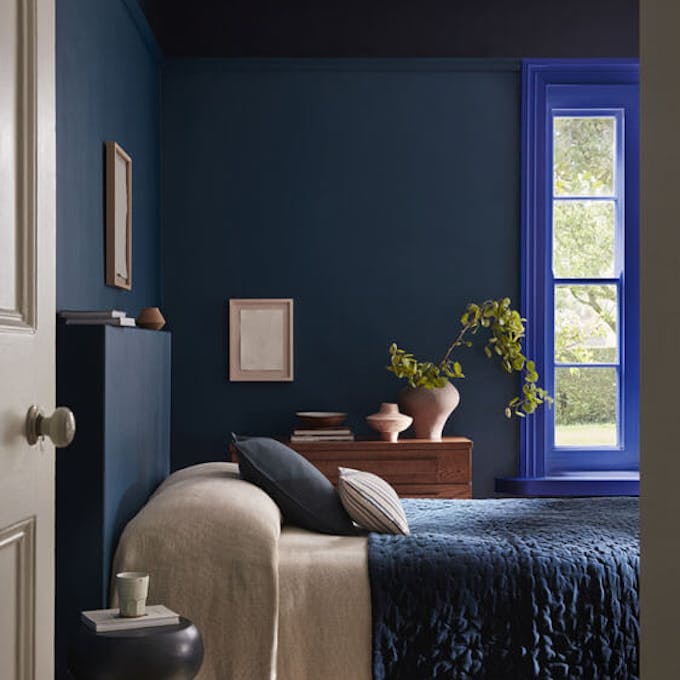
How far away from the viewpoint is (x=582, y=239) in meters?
6.00

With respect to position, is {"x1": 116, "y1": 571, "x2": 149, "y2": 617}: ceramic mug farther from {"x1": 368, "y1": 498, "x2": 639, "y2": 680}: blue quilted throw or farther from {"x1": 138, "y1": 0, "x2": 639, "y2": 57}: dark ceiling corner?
{"x1": 138, "y1": 0, "x2": 639, "y2": 57}: dark ceiling corner

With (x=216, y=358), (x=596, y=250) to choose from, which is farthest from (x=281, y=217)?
(x=596, y=250)

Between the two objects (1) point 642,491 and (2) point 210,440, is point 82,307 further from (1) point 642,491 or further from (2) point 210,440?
(1) point 642,491

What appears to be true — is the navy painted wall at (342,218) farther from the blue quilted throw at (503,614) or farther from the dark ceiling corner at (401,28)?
the blue quilted throw at (503,614)

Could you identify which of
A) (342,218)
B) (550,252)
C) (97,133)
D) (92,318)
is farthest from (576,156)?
(92,318)

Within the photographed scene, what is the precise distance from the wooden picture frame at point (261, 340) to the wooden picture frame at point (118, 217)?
1185mm

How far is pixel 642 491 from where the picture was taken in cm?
91

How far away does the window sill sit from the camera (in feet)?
18.9

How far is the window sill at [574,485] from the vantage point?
575 cm

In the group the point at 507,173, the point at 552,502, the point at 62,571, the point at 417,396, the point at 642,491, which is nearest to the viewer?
the point at 642,491

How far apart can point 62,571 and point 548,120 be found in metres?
3.94

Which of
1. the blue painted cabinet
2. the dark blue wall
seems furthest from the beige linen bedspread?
the dark blue wall

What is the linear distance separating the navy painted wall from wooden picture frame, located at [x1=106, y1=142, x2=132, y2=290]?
120 cm

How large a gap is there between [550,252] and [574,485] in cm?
125
